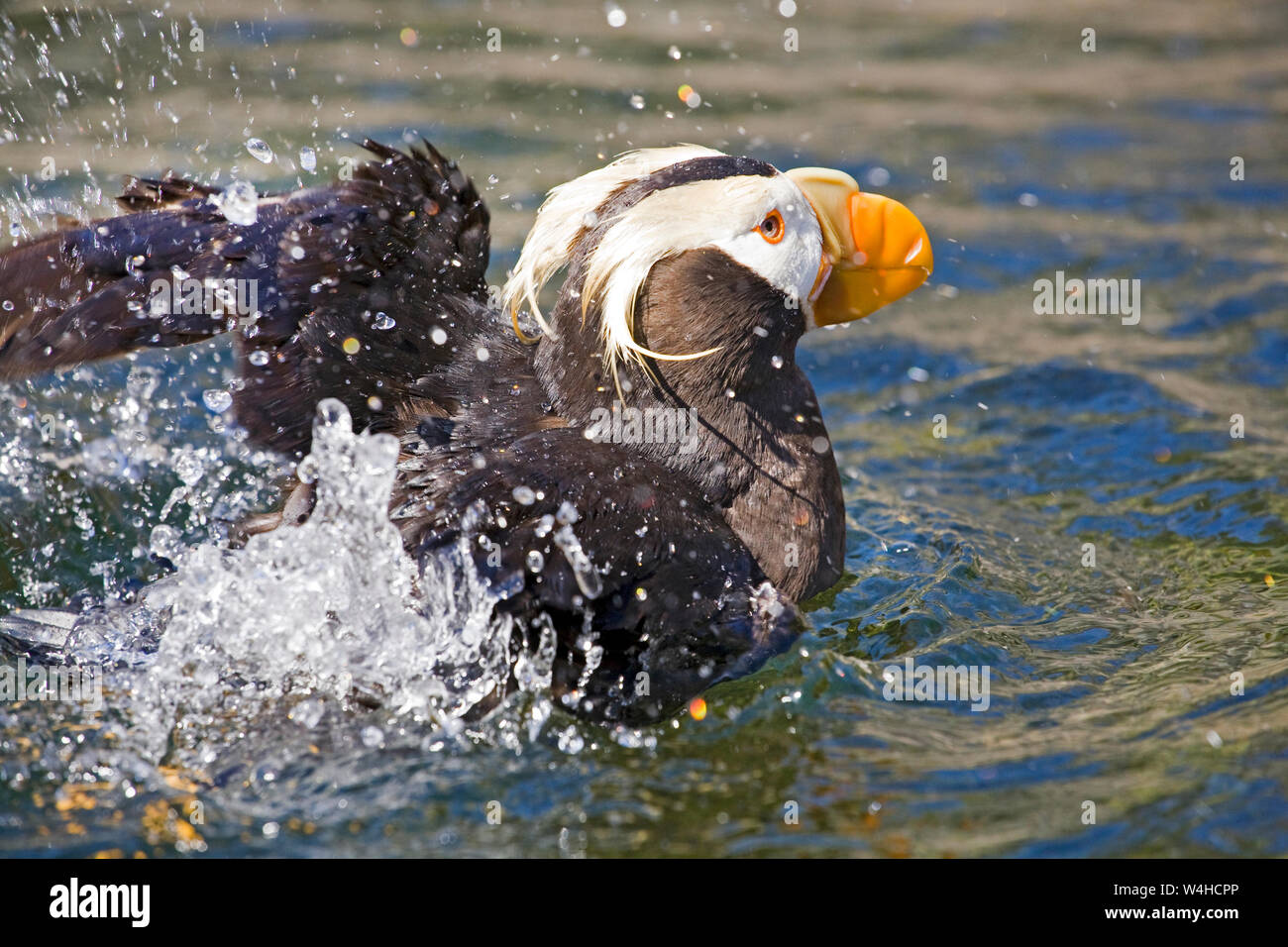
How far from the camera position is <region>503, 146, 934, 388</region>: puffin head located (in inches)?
169

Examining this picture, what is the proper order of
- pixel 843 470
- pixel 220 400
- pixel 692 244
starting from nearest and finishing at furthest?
pixel 692 244, pixel 220 400, pixel 843 470

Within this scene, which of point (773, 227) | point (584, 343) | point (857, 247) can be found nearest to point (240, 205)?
point (584, 343)

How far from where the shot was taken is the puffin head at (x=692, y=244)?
4293 mm

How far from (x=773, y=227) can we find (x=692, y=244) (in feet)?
1.00

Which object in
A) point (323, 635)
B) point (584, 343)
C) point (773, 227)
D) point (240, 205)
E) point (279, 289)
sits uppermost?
point (240, 205)

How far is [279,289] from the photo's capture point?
4438 millimetres

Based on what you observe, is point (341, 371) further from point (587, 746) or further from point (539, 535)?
point (587, 746)

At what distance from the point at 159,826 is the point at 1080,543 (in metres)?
4.01

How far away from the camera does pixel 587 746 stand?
421cm

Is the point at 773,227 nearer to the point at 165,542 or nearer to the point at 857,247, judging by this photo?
the point at 857,247

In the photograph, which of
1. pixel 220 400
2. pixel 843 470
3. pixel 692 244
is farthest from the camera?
pixel 843 470

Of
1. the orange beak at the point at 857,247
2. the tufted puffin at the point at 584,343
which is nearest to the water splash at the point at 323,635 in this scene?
the tufted puffin at the point at 584,343

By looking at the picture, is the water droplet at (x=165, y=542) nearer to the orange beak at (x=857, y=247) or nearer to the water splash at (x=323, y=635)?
the water splash at (x=323, y=635)
